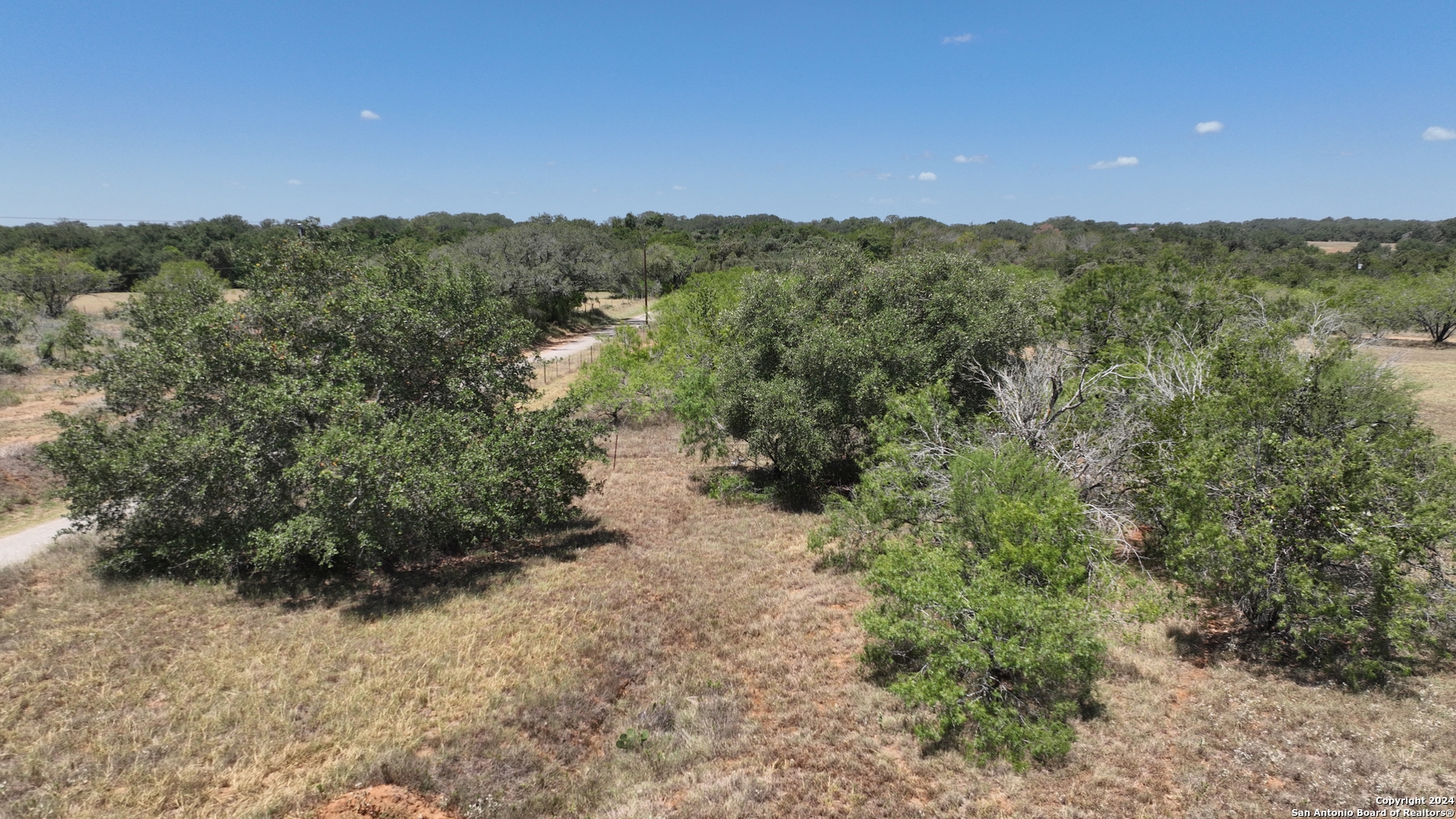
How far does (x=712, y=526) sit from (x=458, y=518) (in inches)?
308

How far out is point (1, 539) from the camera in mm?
17000

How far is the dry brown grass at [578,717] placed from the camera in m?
7.92

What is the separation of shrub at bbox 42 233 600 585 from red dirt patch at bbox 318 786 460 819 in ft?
17.3

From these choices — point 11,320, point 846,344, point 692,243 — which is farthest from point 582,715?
point 692,243

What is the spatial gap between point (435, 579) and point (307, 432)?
450 centimetres

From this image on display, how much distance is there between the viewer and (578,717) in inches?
396

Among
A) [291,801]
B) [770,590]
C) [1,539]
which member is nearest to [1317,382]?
[770,590]

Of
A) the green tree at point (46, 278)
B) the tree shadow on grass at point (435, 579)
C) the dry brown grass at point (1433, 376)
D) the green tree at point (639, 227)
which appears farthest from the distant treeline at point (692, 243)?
the tree shadow on grass at point (435, 579)

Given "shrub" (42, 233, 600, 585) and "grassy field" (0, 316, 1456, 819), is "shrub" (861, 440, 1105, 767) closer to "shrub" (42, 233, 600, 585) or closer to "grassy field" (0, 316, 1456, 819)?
"grassy field" (0, 316, 1456, 819)

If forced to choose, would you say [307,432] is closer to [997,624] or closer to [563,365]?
Result: [997,624]

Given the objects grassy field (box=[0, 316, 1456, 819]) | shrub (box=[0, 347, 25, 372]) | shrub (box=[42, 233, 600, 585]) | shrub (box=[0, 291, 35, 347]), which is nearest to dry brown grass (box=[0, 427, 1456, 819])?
grassy field (box=[0, 316, 1456, 819])

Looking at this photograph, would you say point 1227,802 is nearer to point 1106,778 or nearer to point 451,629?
point 1106,778

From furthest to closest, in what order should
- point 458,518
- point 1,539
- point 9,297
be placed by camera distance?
point 9,297, point 1,539, point 458,518

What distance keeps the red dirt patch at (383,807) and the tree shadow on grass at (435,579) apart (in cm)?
547
